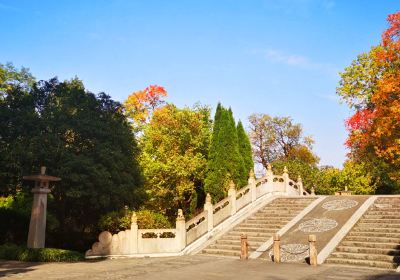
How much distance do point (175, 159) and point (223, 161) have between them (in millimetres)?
3827

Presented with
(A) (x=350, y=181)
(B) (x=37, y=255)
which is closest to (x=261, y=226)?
(B) (x=37, y=255)

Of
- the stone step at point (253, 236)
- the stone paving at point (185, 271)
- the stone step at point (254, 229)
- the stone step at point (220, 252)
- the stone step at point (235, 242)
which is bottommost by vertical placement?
the stone paving at point (185, 271)

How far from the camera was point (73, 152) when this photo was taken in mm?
20625

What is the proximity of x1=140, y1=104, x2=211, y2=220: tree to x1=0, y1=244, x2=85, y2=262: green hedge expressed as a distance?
12.5 metres

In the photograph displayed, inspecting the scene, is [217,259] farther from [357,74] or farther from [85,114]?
[357,74]

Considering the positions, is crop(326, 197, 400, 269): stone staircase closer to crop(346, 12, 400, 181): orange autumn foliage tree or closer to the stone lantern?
crop(346, 12, 400, 181): orange autumn foliage tree

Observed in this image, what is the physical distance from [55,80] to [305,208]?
1722cm

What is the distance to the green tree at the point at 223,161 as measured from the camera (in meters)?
29.2

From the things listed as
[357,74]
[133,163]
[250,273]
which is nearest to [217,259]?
[250,273]

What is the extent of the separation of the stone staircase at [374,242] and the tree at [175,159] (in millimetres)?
14553

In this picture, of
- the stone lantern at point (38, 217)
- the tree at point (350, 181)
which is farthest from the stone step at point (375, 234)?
the tree at point (350, 181)

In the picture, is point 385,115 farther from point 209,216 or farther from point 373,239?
point 209,216

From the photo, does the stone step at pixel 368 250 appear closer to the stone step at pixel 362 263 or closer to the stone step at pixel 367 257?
the stone step at pixel 367 257

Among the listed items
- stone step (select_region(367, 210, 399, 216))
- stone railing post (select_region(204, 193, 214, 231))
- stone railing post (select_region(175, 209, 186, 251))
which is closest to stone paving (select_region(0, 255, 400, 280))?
stone railing post (select_region(175, 209, 186, 251))
